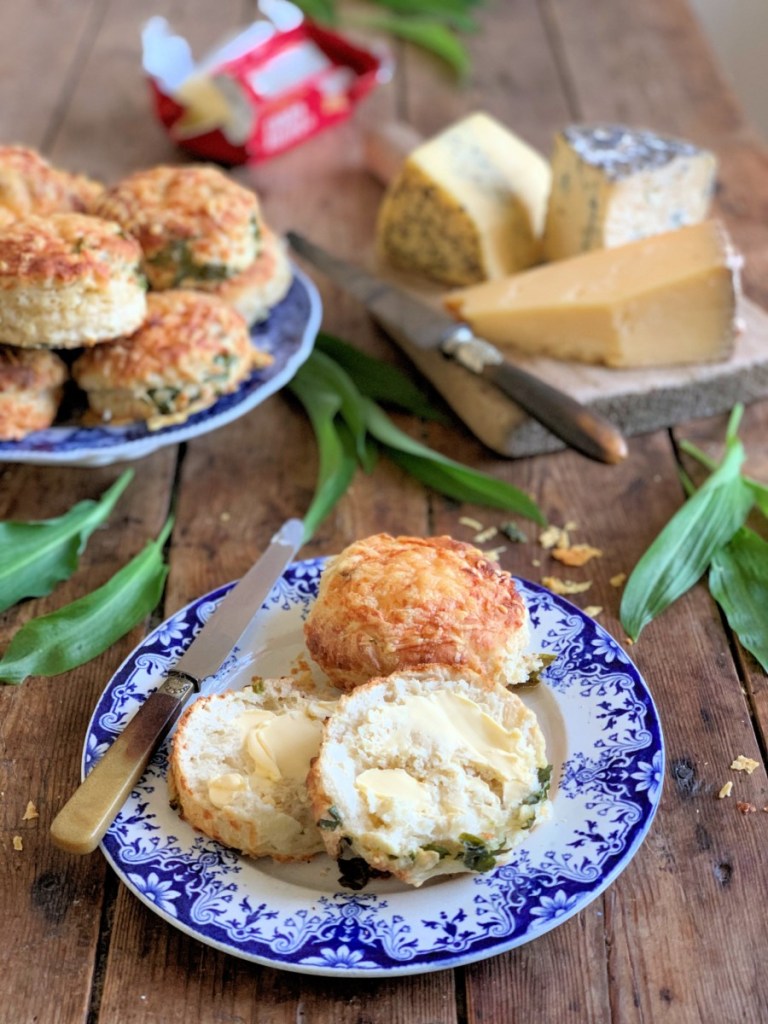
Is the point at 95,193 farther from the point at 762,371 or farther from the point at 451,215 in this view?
the point at 762,371

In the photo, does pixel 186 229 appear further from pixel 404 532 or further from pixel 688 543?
pixel 688 543

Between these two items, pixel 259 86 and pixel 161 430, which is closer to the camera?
pixel 161 430

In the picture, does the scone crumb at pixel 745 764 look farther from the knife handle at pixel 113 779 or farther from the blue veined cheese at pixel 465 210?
the blue veined cheese at pixel 465 210

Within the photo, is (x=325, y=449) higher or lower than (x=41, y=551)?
lower

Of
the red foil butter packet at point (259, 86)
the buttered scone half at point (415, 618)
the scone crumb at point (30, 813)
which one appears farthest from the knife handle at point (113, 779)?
the red foil butter packet at point (259, 86)

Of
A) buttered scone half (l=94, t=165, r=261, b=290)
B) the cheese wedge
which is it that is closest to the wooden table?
the cheese wedge

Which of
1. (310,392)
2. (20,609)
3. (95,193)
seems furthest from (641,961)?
(95,193)

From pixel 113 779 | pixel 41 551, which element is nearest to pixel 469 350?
pixel 41 551
